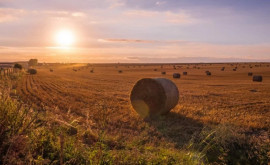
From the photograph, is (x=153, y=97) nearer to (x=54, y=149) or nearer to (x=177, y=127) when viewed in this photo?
(x=177, y=127)

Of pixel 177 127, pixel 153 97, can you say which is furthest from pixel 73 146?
pixel 153 97

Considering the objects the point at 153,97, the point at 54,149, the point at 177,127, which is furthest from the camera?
the point at 153,97

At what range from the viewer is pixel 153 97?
12109 millimetres

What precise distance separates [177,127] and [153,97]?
3116 mm

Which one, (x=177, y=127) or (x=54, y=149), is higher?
(x=54, y=149)

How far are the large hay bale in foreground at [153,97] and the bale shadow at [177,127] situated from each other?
57 cm

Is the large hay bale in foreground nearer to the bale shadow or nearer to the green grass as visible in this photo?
the bale shadow

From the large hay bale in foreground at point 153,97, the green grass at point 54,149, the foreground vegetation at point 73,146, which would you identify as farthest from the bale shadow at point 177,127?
the green grass at point 54,149

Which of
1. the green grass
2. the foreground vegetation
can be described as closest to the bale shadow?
the foreground vegetation

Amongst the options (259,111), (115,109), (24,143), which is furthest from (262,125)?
(24,143)

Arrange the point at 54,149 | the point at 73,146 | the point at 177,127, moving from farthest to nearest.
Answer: the point at 177,127
the point at 73,146
the point at 54,149

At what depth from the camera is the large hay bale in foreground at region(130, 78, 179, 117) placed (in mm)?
11758

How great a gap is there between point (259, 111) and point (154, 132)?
6936 mm

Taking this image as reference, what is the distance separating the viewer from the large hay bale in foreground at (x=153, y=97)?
11758 mm
